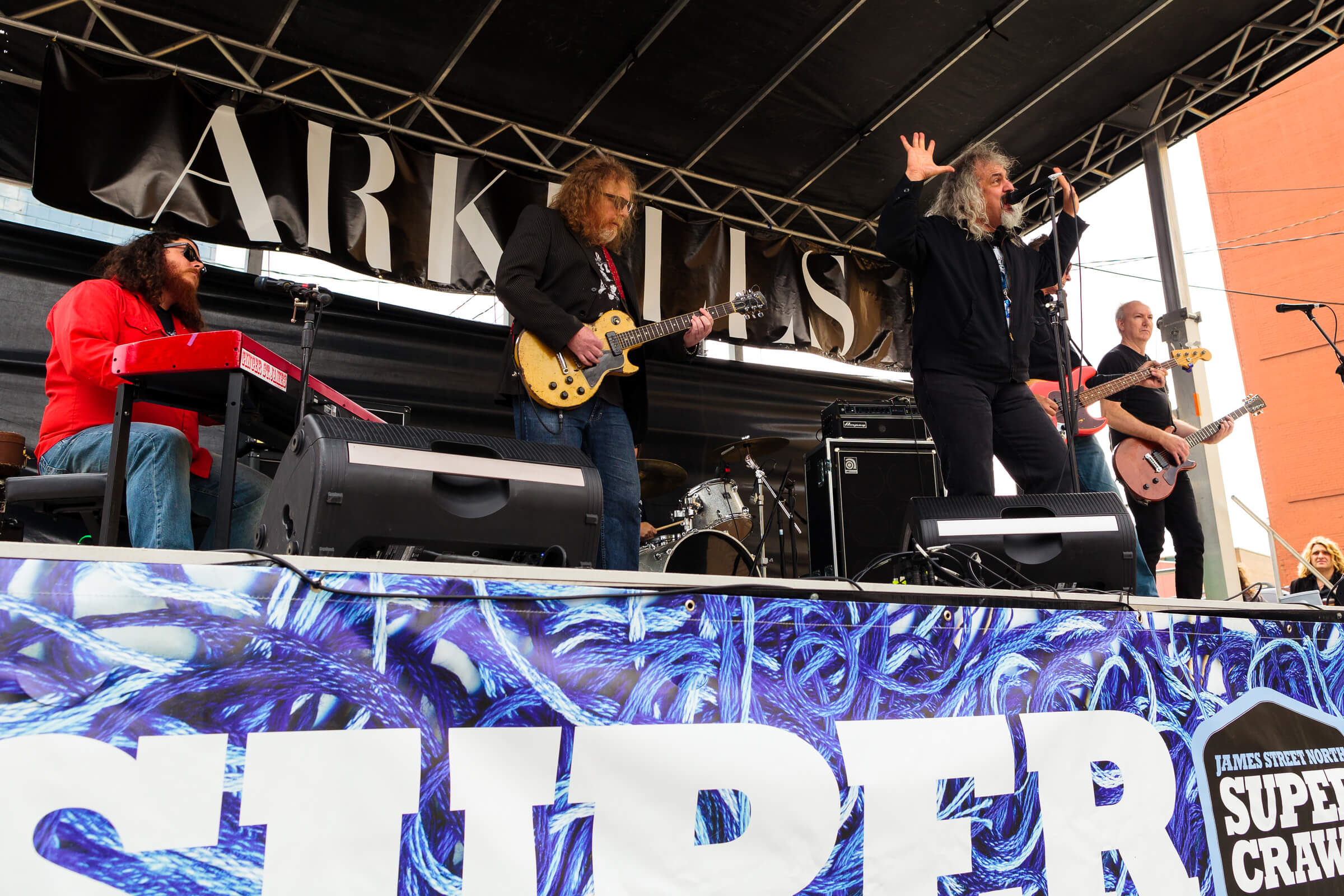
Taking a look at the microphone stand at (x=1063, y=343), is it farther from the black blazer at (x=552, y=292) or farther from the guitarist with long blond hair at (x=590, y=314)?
the black blazer at (x=552, y=292)

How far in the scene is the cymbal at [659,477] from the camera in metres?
4.60

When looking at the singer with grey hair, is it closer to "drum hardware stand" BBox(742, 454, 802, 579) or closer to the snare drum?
"drum hardware stand" BBox(742, 454, 802, 579)

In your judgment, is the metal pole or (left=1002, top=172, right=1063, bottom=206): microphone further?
the metal pole

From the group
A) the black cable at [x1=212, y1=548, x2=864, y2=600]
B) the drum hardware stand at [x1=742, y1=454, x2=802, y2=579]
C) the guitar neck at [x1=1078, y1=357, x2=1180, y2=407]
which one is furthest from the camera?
the drum hardware stand at [x1=742, y1=454, x2=802, y2=579]

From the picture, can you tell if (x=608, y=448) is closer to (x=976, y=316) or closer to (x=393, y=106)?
(x=976, y=316)

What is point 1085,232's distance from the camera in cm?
296

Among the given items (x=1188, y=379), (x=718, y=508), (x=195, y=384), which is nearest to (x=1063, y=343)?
(x=195, y=384)

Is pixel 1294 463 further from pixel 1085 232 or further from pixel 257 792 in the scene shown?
pixel 257 792

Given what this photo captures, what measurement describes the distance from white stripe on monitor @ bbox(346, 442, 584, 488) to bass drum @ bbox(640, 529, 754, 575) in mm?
2983

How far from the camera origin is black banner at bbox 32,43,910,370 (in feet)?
13.1

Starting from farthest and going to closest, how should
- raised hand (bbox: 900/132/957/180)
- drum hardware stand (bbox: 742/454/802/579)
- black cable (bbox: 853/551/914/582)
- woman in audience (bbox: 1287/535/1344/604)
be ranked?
woman in audience (bbox: 1287/535/1344/604), drum hardware stand (bbox: 742/454/802/579), raised hand (bbox: 900/132/957/180), black cable (bbox: 853/551/914/582)

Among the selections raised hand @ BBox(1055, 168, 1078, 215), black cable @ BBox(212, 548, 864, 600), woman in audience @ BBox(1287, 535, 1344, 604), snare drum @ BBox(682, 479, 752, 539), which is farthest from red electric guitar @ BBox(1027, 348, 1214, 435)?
black cable @ BBox(212, 548, 864, 600)

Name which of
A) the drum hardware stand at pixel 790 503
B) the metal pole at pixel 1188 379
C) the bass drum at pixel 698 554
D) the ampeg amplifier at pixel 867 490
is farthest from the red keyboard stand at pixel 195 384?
the metal pole at pixel 1188 379

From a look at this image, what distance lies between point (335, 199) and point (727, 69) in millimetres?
2099
